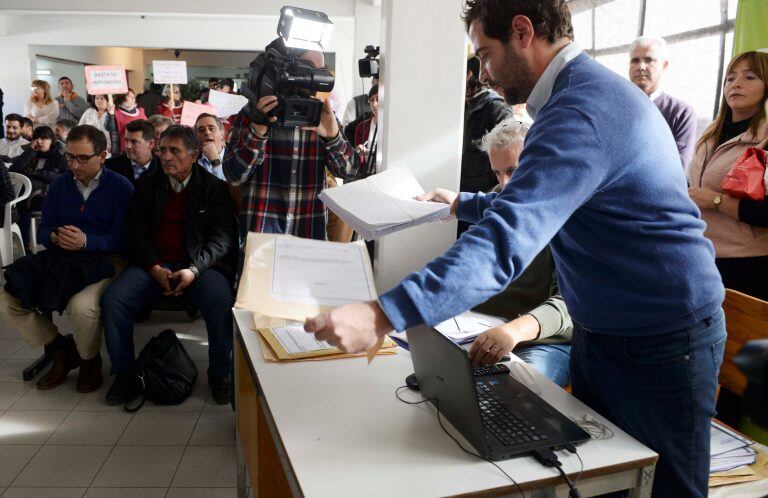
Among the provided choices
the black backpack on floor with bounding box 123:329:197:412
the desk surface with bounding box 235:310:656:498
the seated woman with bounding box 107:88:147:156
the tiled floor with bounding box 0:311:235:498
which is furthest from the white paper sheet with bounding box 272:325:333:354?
the seated woman with bounding box 107:88:147:156

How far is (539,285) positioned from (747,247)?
826mm

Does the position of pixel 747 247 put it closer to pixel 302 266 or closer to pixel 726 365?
pixel 726 365

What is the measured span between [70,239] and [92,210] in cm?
21

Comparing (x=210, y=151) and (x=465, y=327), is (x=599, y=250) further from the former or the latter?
(x=210, y=151)

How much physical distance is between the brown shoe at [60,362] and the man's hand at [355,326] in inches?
99.1

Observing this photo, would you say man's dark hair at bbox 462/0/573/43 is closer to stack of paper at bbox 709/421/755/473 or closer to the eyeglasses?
stack of paper at bbox 709/421/755/473

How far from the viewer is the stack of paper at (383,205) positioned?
1244 mm

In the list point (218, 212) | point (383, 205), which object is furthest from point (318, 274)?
point (218, 212)

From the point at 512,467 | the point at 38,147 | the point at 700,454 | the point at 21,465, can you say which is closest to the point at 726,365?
the point at 700,454

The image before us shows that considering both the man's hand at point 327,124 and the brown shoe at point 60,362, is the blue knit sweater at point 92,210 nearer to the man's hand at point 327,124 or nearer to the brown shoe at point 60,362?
the brown shoe at point 60,362

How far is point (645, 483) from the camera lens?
1038 millimetres

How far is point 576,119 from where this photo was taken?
2.99 feet

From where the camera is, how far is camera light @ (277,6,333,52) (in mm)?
2256

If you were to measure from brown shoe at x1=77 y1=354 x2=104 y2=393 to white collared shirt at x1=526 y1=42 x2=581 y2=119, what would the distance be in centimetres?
250
